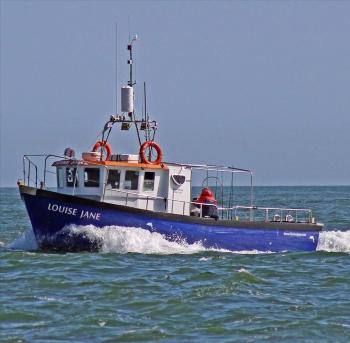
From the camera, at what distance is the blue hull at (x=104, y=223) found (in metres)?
24.8

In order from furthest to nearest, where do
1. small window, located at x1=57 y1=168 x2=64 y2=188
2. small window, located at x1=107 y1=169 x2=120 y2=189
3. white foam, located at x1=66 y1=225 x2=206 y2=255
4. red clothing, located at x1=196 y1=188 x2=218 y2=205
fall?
red clothing, located at x1=196 y1=188 x2=218 y2=205 → small window, located at x1=57 y1=168 x2=64 y2=188 → small window, located at x1=107 y1=169 x2=120 y2=189 → white foam, located at x1=66 y1=225 x2=206 y2=255

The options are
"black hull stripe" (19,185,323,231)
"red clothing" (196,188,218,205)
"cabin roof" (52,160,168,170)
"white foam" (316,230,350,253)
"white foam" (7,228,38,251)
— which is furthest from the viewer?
"white foam" (316,230,350,253)

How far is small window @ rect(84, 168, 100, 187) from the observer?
25.8 meters

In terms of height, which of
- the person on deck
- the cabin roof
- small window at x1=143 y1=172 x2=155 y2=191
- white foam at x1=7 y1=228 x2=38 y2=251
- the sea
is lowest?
the sea

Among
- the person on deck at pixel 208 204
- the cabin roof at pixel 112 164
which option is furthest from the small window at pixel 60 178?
the person on deck at pixel 208 204

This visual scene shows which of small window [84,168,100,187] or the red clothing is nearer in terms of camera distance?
small window [84,168,100,187]

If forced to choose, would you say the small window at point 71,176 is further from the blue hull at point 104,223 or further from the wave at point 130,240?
the wave at point 130,240

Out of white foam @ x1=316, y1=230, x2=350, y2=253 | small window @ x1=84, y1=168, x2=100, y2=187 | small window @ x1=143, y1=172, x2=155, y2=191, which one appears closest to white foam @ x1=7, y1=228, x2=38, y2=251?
small window @ x1=84, y1=168, x2=100, y2=187

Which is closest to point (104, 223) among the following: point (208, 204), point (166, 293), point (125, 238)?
point (125, 238)

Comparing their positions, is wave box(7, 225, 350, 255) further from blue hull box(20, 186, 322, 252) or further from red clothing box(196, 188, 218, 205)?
red clothing box(196, 188, 218, 205)

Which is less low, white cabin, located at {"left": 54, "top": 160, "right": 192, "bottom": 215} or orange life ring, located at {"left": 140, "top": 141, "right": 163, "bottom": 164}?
orange life ring, located at {"left": 140, "top": 141, "right": 163, "bottom": 164}

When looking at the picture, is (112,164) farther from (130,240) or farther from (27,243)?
(27,243)

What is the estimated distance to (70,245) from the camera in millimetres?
25234

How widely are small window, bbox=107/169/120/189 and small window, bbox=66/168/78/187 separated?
0.92 metres
